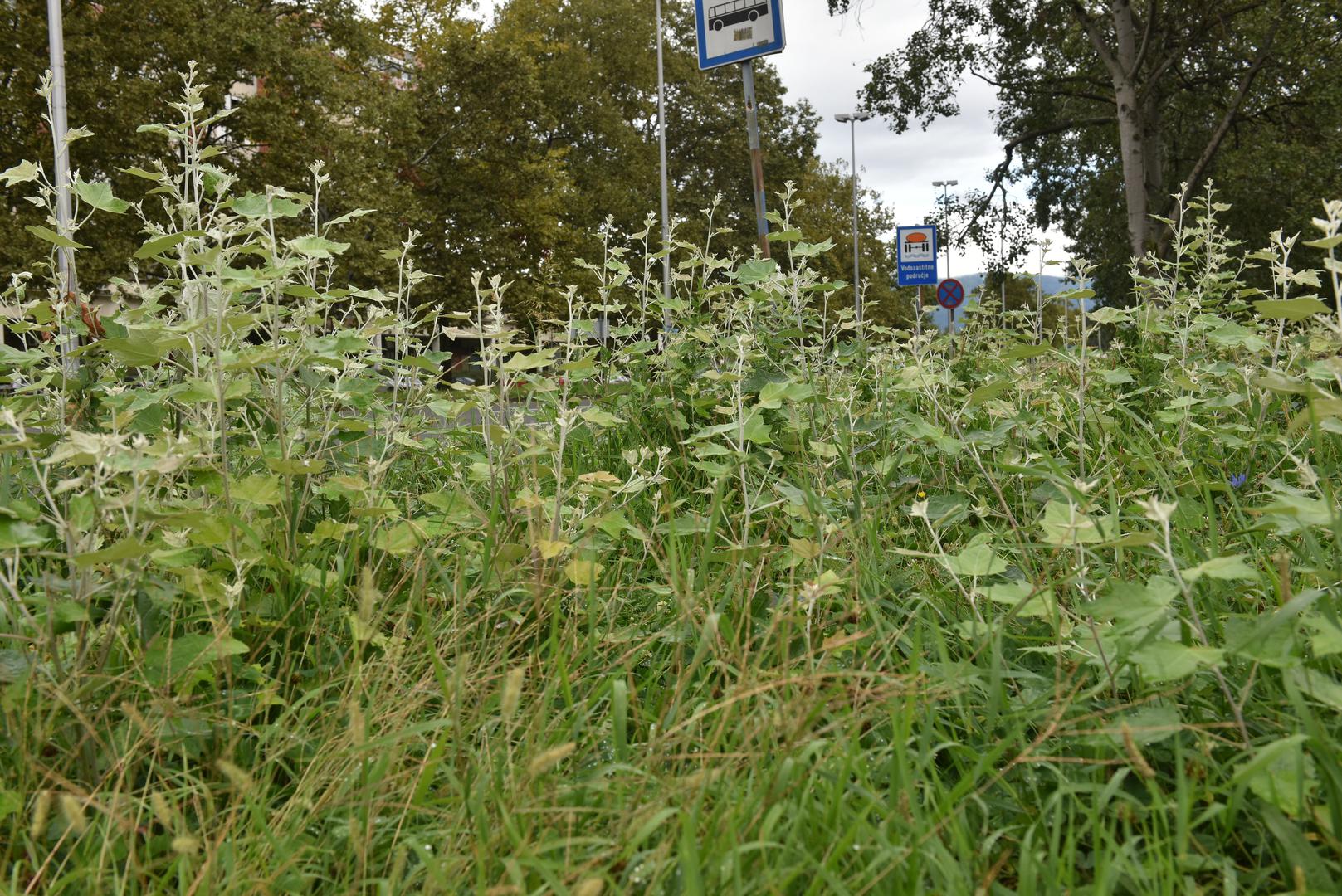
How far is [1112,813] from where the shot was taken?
5.06 feet

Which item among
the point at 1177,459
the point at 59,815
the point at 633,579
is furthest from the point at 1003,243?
the point at 59,815

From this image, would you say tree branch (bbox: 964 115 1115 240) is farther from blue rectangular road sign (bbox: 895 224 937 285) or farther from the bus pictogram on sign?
the bus pictogram on sign

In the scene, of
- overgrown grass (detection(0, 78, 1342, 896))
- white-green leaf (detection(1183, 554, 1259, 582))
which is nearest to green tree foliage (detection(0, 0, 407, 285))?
overgrown grass (detection(0, 78, 1342, 896))

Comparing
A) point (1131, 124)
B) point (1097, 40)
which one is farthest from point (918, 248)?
point (1097, 40)

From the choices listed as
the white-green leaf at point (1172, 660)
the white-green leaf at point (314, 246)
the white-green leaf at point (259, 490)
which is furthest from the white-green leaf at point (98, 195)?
the white-green leaf at point (1172, 660)

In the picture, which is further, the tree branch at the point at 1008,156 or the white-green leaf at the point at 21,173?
the tree branch at the point at 1008,156

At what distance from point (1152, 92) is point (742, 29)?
1258 cm

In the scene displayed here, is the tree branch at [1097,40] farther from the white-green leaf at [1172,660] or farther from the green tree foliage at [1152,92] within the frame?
the white-green leaf at [1172,660]

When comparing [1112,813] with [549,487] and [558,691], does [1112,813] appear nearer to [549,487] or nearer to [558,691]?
[558,691]

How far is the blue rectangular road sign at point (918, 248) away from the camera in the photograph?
16.3m

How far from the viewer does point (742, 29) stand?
5918 millimetres

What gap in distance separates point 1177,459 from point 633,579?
1.97m

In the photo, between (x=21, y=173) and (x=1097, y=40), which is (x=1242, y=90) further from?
(x=21, y=173)

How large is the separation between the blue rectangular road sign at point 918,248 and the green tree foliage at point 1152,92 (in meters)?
1.84
